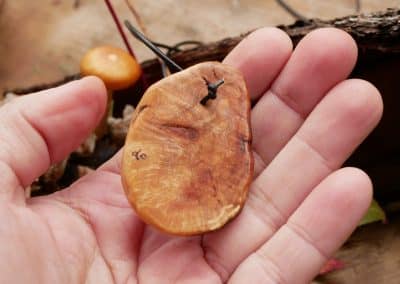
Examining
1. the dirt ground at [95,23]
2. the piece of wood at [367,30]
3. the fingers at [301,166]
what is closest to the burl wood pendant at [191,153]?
the fingers at [301,166]

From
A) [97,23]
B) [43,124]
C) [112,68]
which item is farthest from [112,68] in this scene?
[97,23]

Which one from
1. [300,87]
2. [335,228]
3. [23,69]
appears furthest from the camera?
[23,69]

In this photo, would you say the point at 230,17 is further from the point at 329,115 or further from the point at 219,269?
the point at 219,269

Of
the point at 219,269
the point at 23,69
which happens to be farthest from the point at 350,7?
the point at 219,269

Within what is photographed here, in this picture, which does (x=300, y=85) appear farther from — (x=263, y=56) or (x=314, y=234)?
(x=314, y=234)

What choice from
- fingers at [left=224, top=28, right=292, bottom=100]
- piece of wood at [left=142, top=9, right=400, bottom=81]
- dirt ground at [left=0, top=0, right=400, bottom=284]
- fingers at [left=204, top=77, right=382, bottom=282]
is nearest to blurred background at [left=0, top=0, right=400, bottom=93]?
dirt ground at [left=0, top=0, right=400, bottom=284]

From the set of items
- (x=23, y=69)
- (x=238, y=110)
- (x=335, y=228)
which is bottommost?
(x=23, y=69)
